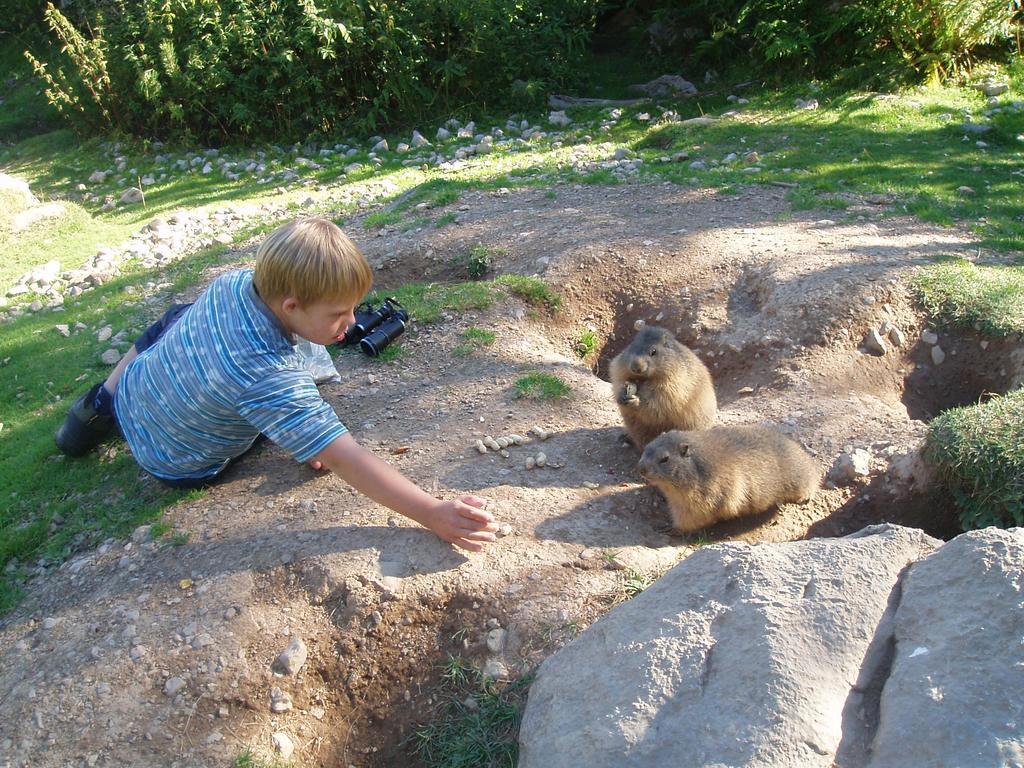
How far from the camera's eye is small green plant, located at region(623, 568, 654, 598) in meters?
3.63

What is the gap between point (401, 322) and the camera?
18.7ft

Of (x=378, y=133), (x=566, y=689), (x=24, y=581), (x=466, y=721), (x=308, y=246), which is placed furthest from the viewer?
(x=378, y=133)

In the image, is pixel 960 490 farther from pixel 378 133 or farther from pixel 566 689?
pixel 378 133

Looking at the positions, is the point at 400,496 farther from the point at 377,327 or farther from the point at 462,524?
the point at 377,327

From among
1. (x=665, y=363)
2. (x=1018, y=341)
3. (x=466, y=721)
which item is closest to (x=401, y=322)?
(x=665, y=363)

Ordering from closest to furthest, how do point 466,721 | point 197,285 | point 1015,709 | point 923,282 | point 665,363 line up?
1. point 1015,709
2. point 466,721
3. point 665,363
4. point 923,282
5. point 197,285

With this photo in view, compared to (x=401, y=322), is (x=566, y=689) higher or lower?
lower

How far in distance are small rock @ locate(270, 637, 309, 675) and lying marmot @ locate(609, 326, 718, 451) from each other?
7.66 ft

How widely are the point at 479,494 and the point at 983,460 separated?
102 inches

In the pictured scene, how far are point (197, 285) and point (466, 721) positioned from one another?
5310 mm

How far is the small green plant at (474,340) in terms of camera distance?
554 cm

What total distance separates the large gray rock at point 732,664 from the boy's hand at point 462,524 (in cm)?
74

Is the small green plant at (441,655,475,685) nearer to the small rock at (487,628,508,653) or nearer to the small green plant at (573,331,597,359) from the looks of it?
the small rock at (487,628,508,653)

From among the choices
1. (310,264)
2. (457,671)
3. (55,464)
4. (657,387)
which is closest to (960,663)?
(457,671)
